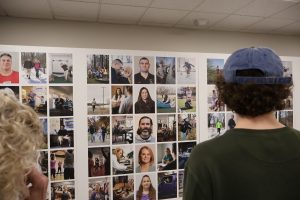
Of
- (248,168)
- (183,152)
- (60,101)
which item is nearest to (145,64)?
(60,101)

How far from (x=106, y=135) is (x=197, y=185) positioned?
6.71ft

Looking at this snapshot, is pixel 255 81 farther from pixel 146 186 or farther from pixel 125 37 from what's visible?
pixel 125 37

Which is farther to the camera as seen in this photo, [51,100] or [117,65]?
[117,65]

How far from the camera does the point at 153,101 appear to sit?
3.03m

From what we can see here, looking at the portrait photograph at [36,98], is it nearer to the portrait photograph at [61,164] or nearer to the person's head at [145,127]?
the portrait photograph at [61,164]

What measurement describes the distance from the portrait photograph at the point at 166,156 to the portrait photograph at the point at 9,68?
1561mm

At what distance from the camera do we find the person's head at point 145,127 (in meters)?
2.98

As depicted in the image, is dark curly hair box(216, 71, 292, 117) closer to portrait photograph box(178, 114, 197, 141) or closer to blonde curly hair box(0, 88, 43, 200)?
blonde curly hair box(0, 88, 43, 200)

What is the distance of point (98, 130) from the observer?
113 inches

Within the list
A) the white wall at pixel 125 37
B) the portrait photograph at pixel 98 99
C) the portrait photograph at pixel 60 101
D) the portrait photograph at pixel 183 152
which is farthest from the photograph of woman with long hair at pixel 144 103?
the white wall at pixel 125 37

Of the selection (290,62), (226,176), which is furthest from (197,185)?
(290,62)

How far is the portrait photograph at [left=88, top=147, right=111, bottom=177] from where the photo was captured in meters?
2.84

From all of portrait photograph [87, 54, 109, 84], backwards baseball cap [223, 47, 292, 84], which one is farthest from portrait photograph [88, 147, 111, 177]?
backwards baseball cap [223, 47, 292, 84]

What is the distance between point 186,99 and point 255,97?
2.15 metres
